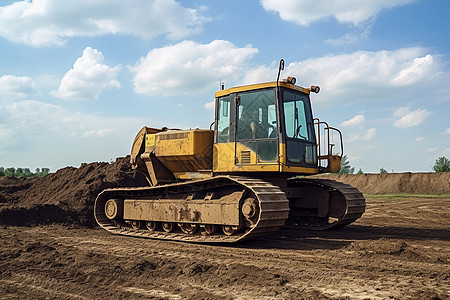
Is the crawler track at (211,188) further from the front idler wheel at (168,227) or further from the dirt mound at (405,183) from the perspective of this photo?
the dirt mound at (405,183)

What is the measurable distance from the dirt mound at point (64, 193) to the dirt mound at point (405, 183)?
27.6 metres

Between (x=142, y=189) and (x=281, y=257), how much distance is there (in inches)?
197

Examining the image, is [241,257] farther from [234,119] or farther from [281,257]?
[234,119]

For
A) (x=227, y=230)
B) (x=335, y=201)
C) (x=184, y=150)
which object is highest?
(x=184, y=150)

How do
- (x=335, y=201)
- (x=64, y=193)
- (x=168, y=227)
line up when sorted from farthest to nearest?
(x=64, y=193) < (x=335, y=201) < (x=168, y=227)

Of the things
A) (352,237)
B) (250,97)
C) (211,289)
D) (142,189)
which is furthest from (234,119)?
(211,289)

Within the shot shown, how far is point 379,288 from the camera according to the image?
5.83 metres

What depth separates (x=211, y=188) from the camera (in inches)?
408

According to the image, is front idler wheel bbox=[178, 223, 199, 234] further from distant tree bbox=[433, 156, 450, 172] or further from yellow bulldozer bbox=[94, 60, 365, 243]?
distant tree bbox=[433, 156, 450, 172]

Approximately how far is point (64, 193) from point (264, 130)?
11.2 meters

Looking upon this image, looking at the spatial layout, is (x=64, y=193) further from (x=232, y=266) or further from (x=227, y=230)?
(x=232, y=266)

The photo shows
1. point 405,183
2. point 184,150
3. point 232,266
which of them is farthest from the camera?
point 405,183

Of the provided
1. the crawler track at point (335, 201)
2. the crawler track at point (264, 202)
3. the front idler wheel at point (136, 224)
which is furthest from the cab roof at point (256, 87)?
the front idler wheel at point (136, 224)

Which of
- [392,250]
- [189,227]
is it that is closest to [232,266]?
[392,250]
